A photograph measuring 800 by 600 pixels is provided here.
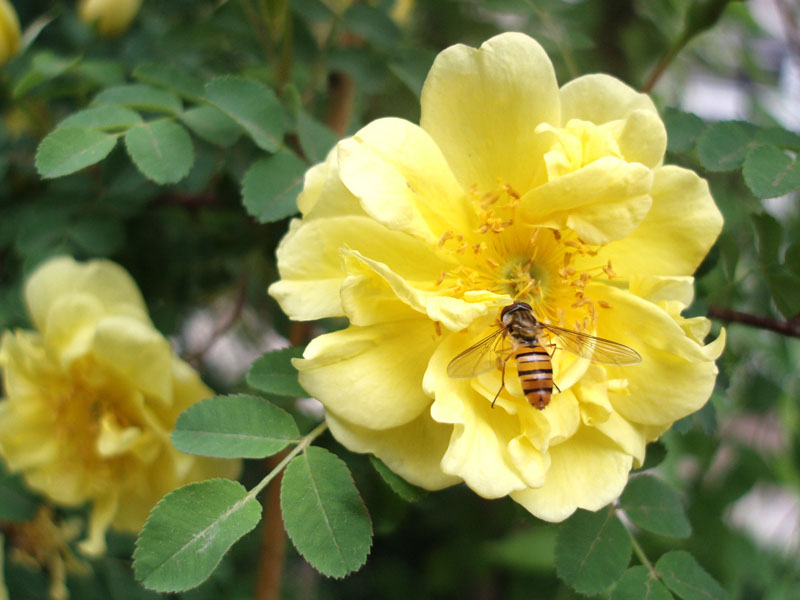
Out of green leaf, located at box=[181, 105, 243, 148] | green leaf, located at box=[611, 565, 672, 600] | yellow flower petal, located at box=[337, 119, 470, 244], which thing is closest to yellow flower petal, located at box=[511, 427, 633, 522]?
green leaf, located at box=[611, 565, 672, 600]

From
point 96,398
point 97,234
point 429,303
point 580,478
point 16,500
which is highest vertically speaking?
point 429,303

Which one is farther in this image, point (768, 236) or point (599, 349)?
point (768, 236)

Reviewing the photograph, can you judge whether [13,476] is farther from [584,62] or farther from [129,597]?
[584,62]

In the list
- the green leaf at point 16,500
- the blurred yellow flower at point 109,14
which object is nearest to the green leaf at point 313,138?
the blurred yellow flower at point 109,14

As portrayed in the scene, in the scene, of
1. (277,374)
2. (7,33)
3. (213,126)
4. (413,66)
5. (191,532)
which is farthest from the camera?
(7,33)

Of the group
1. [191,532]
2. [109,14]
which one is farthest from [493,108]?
[109,14]

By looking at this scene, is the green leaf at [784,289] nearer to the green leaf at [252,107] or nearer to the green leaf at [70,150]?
the green leaf at [252,107]

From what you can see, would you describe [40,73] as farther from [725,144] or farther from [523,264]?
[725,144]

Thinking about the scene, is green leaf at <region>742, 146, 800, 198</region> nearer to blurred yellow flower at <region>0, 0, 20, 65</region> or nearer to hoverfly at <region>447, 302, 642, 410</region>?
hoverfly at <region>447, 302, 642, 410</region>
